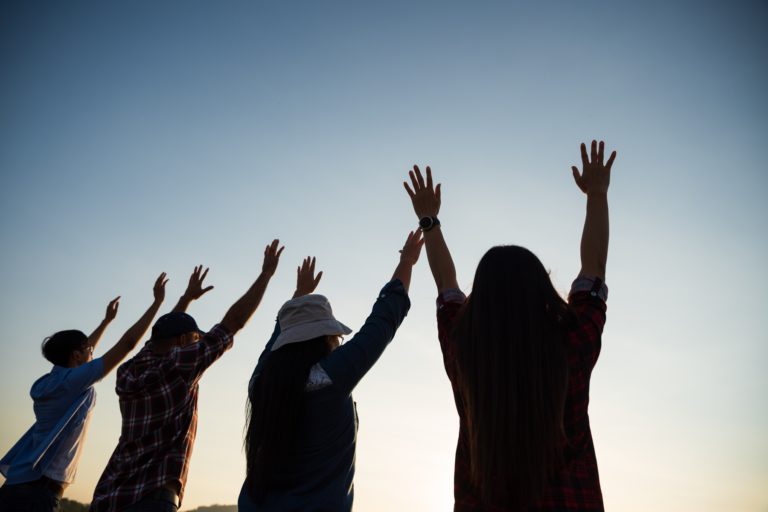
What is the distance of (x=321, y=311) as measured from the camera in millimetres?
4188

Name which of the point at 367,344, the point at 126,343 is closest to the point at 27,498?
the point at 126,343

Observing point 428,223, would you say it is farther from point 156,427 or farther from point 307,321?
point 156,427

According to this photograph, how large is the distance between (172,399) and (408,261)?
7.30 feet

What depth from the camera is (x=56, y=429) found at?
612 cm

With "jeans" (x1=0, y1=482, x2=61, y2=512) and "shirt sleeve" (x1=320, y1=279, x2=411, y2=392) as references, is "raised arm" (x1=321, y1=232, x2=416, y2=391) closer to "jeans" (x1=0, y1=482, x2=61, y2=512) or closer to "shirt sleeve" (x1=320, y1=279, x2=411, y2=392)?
"shirt sleeve" (x1=320, y1=279, x2=411, y2=392)

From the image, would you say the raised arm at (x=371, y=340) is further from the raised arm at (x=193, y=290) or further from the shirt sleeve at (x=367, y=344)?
the raised arm at (x=193, y=290)

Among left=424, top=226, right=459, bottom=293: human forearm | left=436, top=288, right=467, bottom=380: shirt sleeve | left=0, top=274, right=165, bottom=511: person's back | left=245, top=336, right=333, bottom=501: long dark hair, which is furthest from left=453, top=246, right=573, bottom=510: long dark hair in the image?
left=0, top=274, right=165, bottom=511: person's back

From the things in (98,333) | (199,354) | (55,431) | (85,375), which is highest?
(98,333)

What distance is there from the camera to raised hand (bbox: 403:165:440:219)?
4359mm

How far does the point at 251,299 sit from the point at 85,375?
218 centimetres

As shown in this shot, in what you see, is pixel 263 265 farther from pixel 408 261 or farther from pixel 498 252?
pixel 498 252

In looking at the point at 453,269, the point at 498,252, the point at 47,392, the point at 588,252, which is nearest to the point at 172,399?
the point at 47,392

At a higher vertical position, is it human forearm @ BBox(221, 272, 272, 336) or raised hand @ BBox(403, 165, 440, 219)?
raised hand @ BBox(403, 165, 440, 219)

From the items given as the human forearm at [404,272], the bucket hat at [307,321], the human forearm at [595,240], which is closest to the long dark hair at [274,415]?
the bucket hat at [307,321]
